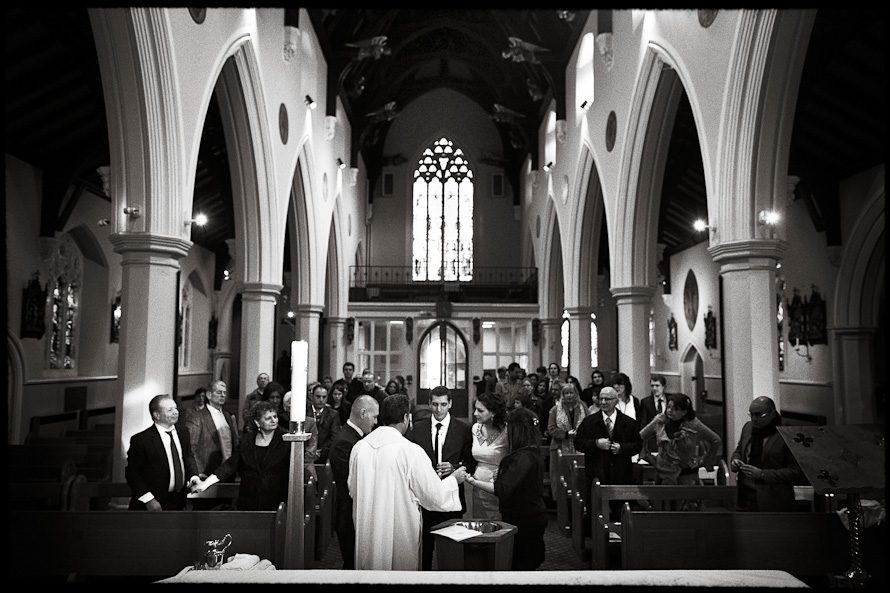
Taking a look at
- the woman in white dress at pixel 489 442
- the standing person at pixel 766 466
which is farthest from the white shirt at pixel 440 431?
the standing person at pixel 766 466

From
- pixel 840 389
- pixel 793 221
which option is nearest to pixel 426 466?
pixel 840 389

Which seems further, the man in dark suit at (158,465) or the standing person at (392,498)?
the man in dark suit at (158,465)

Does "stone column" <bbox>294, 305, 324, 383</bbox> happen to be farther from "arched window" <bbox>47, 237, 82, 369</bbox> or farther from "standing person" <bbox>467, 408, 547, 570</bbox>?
"standing person" <bbox>467, 408, 547, 570</bbox>

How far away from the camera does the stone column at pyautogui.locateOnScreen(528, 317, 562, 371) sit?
19.3 m

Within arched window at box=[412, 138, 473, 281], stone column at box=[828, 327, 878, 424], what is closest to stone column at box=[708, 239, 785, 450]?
stone column at box=[828, 327, 878, 424]

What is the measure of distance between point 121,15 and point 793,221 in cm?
1305

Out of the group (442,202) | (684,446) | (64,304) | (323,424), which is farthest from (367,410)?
(442,202)

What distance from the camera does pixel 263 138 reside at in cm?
1017

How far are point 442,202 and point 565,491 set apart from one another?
19.4 m

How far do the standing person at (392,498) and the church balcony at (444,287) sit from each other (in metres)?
17.2

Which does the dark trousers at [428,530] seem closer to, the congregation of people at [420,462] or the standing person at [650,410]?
the congregation of people at [420,462]

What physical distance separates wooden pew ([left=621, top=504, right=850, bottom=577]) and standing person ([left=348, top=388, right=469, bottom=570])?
4.01ft

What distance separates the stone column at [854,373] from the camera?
41.9ft

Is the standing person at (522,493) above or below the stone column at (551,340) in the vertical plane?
below
